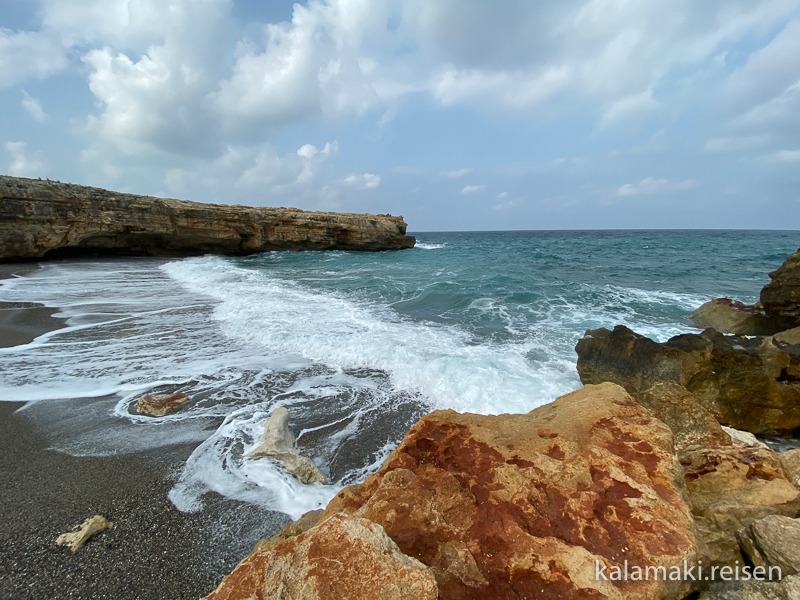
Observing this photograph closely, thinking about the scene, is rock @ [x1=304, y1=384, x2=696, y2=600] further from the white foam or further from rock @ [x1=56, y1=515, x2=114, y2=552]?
the white foam

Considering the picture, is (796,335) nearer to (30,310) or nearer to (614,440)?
(614,440)

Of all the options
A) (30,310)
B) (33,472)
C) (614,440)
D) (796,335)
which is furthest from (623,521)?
(30,310)

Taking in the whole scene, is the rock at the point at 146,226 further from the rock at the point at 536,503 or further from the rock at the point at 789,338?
the rock at the point at 789,338

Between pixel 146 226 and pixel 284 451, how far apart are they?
26409 mm

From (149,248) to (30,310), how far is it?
1915cm

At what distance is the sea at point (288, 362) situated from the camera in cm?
439

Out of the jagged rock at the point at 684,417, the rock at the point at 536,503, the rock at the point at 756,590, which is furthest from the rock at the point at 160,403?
the jagged rock at the point at 684,417

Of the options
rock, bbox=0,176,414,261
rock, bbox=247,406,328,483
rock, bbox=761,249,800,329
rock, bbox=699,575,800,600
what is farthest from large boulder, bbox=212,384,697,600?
rock, bbox=0,176,414,261

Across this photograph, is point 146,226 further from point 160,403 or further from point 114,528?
point 114,528

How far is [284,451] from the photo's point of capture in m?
4.10

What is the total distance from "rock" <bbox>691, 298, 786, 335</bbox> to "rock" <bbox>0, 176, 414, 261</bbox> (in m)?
28.9

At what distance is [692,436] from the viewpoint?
11.6ft

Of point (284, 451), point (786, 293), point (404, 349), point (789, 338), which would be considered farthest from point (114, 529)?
point (786, 293)

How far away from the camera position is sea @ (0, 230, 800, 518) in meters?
4.39
